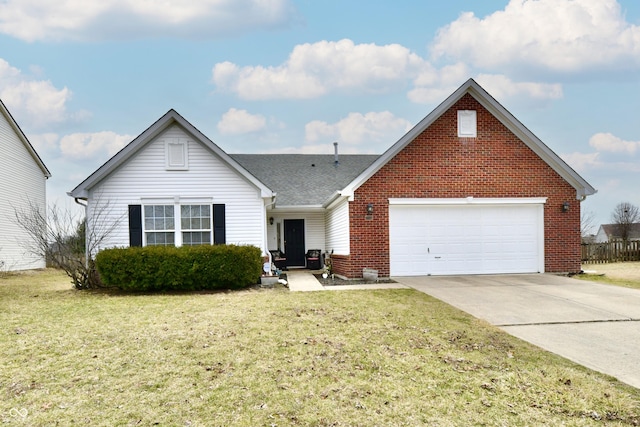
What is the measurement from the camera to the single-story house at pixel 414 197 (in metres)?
14.4

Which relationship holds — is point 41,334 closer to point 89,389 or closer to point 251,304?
point 89,389

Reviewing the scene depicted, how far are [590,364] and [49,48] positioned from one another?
1780 centimetres

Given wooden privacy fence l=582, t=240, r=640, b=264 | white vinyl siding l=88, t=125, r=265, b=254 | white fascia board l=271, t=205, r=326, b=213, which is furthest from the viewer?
wooden privacy fence l=582, t=240, r=640, b=264

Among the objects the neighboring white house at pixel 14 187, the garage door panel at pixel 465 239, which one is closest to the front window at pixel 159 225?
the garage door panel at pixel 465 239

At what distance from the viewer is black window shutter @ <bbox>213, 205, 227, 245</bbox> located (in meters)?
14.5

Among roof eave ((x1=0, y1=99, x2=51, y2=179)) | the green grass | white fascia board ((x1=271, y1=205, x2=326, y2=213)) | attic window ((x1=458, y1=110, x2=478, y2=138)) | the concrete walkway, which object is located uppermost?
roof eave ((x1=0, y1=99, x2=51, y2=179))

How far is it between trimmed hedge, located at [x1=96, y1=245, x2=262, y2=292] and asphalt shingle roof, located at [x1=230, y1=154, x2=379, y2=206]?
20.4ft

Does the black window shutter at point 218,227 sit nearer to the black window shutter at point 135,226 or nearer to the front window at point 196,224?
the front window at point 196,224

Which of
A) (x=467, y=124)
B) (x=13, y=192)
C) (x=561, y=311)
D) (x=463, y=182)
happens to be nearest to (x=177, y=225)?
(x=463, y=182)

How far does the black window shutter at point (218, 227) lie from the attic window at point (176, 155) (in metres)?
1.71

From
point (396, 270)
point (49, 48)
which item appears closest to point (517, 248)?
point (396, 270)

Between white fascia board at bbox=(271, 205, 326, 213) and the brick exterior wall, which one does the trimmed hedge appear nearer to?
the brick exterior wall

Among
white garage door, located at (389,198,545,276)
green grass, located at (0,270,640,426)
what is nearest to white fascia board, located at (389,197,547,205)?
white garage door, located at (389,198,545,276)

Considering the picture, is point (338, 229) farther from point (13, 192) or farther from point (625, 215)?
point (625, 215)
